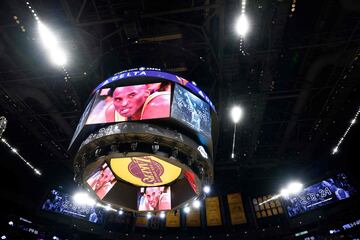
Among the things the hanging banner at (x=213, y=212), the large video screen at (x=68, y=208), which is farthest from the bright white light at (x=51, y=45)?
the hanging banner at (x=213, y=212)

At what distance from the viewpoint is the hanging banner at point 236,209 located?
13.4 m

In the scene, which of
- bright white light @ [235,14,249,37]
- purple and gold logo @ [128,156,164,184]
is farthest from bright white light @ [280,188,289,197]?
purple and gold logo @ [128,156,164,184]

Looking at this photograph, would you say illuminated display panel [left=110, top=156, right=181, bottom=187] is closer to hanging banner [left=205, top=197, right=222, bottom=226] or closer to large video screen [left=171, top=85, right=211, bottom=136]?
large video screen [left=171, top=85, right=211, bottom=136]

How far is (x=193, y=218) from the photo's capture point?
1357 centimetres

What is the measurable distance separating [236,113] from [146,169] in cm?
536

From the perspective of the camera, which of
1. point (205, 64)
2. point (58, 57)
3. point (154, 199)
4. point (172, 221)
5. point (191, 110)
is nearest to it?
point (191, 110)

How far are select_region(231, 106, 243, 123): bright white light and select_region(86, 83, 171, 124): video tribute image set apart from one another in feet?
16.6

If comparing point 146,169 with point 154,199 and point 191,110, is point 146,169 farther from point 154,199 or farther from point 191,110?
point 191,110

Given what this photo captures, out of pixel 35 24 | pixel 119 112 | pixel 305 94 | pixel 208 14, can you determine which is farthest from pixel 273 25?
pixel 35 24

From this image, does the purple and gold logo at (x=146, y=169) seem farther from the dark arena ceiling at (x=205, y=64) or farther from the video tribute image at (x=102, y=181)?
the dark arena ceiling at (x=205, y=64)

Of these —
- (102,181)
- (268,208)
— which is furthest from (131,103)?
(268,208)

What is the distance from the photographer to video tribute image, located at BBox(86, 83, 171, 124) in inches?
176

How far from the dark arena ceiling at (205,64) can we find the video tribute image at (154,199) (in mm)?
2081

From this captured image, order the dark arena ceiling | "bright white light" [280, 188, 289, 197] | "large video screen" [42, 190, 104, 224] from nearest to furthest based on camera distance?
the dark arena ceiling → "large video screen" [42, 190, 104, 224] → "bright white light" [280, 188, 289, 197]
